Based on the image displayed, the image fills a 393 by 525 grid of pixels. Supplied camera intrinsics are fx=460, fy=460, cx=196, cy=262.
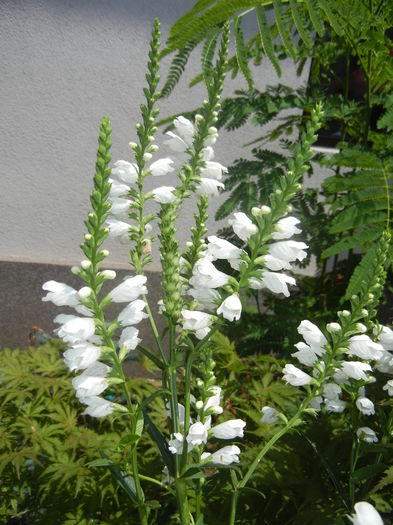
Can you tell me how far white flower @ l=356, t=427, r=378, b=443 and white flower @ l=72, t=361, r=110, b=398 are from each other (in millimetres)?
651

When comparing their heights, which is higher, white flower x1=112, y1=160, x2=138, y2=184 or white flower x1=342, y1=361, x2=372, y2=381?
white flower x1=112, y1=160, x2=138, y2=184

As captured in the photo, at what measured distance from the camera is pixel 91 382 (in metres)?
0.77

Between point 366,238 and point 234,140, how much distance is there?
7.48ft

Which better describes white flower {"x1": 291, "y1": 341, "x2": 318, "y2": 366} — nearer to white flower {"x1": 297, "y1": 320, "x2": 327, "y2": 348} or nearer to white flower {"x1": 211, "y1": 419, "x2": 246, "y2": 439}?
white flower {"x1": 297, "y1": 320, "x2": 327, "y2": 348}

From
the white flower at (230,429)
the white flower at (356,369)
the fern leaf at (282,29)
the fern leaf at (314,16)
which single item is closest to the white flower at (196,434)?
the white flower at (230,429)

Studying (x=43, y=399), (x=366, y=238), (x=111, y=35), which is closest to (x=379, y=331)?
(x=366, y=238)

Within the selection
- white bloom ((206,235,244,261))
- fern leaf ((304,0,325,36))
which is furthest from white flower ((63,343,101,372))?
fern leaf ((304,0,325,36))

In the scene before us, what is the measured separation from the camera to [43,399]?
5.50ft

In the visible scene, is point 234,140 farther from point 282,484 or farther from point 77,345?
point 77,345

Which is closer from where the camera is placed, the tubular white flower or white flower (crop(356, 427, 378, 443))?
the tubular white flower

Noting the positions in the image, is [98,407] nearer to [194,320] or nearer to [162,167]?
[194,320]

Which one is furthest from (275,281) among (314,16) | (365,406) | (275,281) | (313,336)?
(314,16)

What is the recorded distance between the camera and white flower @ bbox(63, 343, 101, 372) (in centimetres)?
73

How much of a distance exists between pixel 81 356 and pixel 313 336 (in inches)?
19.7
